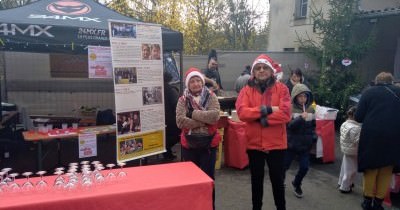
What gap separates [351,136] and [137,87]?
2883 mm

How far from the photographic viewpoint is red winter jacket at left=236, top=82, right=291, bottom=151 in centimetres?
326

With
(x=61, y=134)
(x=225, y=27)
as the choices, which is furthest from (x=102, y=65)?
(x=225, y=27)

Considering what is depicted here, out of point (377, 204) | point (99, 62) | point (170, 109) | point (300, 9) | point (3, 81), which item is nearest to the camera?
point (377, 204)

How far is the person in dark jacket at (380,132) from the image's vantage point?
3.86 meters

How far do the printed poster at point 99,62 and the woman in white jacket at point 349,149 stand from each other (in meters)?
3.25

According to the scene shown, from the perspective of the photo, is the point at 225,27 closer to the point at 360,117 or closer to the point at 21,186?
the point at 360,117

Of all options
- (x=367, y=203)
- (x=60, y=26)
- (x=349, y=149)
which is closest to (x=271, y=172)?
(x=367, y=203)

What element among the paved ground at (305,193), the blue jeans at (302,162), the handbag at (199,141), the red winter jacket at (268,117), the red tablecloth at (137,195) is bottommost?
the paved ground at (305,193)

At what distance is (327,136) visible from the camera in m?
5.89

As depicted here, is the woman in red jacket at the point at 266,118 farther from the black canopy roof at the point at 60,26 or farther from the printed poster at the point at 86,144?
the printed poster at the point at 86,144

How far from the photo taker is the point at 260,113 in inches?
128

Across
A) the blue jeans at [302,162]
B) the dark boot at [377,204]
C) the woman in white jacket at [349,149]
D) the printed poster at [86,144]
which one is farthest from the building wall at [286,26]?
the printed poster at [86,144]

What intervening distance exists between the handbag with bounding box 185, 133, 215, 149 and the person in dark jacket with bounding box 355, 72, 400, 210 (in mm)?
1889

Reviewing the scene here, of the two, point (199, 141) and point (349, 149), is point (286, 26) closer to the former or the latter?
point (349, 149)
